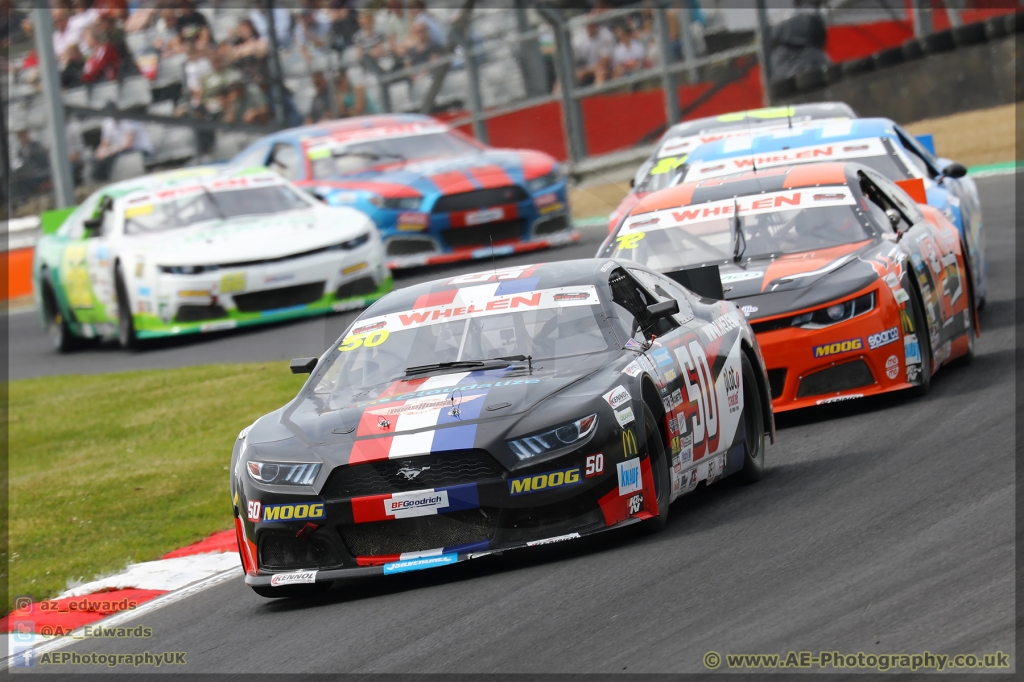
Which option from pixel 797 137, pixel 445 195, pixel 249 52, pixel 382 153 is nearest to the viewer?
pixel 797 137

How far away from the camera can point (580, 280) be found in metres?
7.14

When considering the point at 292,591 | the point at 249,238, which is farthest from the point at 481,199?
the point at 292,591

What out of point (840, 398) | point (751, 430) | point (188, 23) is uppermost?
point (188, 23)

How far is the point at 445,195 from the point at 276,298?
2409 millimetres

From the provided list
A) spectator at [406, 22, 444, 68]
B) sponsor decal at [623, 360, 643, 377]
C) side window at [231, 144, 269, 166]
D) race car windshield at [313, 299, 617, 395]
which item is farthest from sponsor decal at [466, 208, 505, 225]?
sponsor decal at [623, 360, 643, 377]

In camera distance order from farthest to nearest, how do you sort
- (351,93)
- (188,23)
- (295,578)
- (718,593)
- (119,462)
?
(188,23), (351,93), (119,462), (295,578), (718,593)

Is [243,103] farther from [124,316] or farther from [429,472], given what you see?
[429,472]

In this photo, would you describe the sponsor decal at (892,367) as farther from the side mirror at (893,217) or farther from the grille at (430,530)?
the grille at (430,530)

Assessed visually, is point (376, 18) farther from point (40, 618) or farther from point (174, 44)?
point (40, 618)

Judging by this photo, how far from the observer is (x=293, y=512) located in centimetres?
612

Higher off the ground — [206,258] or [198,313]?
[206,258]

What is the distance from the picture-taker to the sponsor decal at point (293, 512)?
20.0ft

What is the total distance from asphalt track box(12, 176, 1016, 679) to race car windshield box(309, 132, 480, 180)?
35.2 feet

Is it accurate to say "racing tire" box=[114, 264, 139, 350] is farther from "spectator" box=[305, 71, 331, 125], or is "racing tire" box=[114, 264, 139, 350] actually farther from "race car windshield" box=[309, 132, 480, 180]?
"spectator" box=[305, 71, 331, 125]
